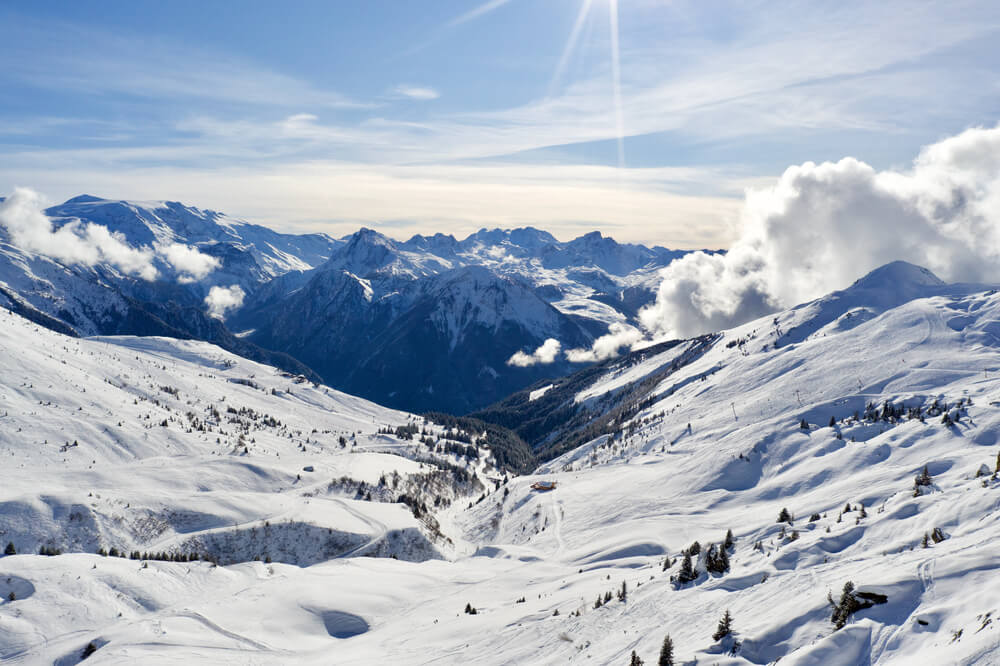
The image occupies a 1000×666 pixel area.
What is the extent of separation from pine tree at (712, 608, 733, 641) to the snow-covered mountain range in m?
0.14

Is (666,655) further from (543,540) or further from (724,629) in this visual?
(543,540)

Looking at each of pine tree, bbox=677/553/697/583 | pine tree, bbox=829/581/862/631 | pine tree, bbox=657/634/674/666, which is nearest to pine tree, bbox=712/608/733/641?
pine tree, bbox=657/634/674/666

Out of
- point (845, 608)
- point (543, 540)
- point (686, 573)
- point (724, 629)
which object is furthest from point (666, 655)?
point (543, 540)

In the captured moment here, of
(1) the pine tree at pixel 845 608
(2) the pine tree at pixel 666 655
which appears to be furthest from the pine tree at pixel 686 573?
(1) the pine tree at pixel 845 608

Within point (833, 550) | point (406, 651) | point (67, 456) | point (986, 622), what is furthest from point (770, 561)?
point (67, 456)

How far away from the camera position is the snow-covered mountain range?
36.1 meters

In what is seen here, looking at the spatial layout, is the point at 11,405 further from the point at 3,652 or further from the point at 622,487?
the point at 622,487

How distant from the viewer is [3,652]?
166 feet

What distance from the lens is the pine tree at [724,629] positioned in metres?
34.3

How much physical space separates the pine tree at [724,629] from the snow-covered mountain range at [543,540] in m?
0.14

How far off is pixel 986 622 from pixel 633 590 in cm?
2974

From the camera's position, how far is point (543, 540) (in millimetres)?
125125

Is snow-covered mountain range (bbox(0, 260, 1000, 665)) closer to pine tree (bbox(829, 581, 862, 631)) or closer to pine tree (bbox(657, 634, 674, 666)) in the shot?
pine tree (bbox(829, 581, 862, 631))

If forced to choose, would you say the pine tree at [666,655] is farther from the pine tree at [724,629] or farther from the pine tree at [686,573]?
the pine tree at [686,573]
